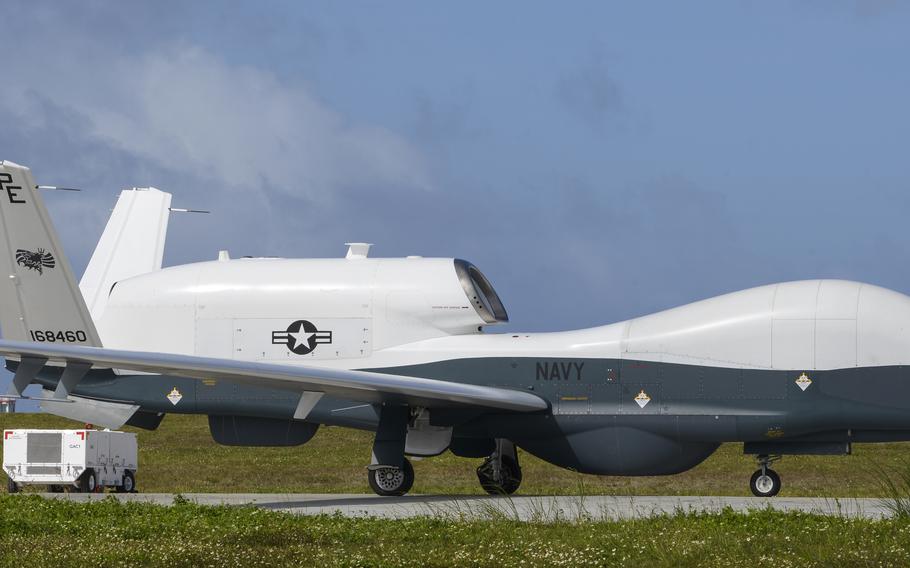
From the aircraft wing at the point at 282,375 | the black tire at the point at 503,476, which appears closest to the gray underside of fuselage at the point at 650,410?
the aircraft wing at the point at 282,375

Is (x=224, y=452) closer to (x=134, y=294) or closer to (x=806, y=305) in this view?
(x=134, y=294)

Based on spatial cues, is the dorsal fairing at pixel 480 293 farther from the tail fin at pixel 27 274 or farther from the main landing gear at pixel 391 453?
the tail fin at pixel 27 274

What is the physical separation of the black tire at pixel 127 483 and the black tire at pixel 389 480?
831cm

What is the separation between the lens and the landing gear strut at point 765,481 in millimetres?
22406

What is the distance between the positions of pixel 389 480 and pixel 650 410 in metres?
4.86

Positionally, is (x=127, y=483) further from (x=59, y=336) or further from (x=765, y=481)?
(x=765, y=481)

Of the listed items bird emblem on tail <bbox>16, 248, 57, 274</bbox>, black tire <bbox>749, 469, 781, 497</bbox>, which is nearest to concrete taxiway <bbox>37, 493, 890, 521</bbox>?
black tire <bbox>749, 469, 781, 497</bbox>

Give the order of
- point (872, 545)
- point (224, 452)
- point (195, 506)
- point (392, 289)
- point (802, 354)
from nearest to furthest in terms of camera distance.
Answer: point (872, 545) < point (195, 506) < point (802, 354) < point (392, 289) < point (224, 452)

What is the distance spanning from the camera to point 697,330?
73.7 ft

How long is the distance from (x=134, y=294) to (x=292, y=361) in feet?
11.9

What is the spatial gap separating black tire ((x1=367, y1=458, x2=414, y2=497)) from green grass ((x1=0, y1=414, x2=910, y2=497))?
7.39 meters

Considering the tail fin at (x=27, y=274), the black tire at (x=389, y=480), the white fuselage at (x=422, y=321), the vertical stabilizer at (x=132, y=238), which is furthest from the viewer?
the vertical stabilizer at (x=132, y=238)

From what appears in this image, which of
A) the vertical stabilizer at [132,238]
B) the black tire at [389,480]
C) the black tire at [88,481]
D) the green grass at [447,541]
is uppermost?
the vertical stabilizer at [132,238]

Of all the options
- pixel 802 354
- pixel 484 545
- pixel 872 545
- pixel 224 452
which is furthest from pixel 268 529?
pixel 224 452
